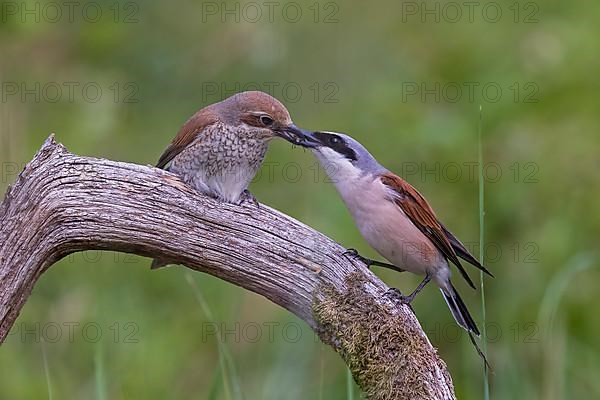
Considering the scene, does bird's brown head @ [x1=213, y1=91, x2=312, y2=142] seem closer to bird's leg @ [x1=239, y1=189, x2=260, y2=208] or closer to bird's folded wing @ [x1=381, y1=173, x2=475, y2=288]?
bird's leg @ [x1=239, y1=189, x2=260, y2=208]

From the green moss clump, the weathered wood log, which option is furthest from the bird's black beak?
the green moss clump

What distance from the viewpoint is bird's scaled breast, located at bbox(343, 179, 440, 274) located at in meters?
4.98

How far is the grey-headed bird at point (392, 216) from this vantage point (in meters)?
4.98

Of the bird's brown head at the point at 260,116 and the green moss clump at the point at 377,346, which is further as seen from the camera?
the bird's brown head at the point at 260,116

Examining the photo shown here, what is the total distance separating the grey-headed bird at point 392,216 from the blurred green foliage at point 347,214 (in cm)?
72

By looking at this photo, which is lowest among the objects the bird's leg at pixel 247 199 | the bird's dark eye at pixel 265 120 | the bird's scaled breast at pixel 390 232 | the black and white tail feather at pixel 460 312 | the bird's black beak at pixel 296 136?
the black and white tail feather at pixel 460 312

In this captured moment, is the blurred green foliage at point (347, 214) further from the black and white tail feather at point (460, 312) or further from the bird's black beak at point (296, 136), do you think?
the bird's black beak at point (296, 136)

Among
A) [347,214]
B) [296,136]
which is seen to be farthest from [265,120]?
[347,214]

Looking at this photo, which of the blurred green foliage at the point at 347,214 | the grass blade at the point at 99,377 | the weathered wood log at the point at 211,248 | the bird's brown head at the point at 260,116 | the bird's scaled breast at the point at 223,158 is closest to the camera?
the weathered wood log at the point at 211,248

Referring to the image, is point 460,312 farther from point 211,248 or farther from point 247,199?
point 211,248

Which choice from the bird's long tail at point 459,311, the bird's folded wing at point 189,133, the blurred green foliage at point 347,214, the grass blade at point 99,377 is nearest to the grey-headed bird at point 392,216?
the bird's long tail at point 459,311

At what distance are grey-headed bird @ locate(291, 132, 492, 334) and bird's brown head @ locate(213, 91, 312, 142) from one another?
0.24 feet

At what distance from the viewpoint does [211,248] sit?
4.34m

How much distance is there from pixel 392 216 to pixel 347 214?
6.41 feet
